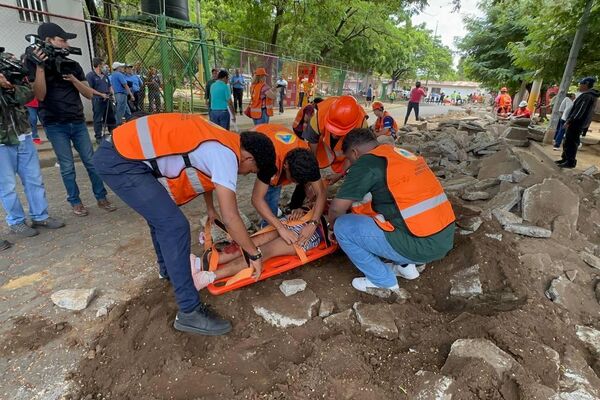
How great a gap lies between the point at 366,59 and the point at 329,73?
6.28 m

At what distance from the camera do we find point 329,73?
1820cm

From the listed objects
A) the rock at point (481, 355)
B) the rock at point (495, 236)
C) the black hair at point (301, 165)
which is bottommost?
the rock at point (481, 355)

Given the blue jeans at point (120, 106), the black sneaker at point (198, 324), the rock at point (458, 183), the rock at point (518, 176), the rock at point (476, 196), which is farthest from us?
the blue jeans at point (120, 106)

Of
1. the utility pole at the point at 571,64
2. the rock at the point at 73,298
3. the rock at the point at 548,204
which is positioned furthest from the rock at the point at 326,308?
the utility pole at the point at 571,64

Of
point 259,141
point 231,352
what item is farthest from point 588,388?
point 259,141

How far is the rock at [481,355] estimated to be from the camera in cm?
172

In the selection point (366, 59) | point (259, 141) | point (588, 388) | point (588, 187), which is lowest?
point (588, 388)

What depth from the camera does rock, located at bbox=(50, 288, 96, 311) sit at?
224 cm

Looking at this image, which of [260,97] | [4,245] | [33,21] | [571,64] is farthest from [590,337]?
[33,21]

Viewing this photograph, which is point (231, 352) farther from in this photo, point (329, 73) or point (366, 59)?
point (366, 59)

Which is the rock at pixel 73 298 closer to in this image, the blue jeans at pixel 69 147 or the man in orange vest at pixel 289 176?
the man in orange vest at pixel 289 176

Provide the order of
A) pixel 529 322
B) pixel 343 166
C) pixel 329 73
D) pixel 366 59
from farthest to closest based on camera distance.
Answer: pixel 366 59 < pixel 329 73 < pixel 343 166 < pixel 529 322

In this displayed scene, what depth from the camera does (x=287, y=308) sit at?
7.41 ft

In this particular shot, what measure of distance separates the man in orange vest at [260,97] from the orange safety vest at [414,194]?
493cm
